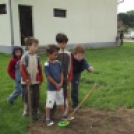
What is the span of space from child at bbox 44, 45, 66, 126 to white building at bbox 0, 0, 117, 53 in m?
8.50

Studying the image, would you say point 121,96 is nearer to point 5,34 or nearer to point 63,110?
point 63,110

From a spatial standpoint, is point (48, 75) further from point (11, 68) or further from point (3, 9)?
Result: point (3, 9)

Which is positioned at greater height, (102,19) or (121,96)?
(102,19)

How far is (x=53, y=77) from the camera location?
361 cm

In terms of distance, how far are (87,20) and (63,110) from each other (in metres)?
12.7

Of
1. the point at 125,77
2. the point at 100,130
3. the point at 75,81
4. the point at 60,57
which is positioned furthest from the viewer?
the point at 125,77

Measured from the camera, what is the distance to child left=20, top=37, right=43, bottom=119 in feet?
12.2

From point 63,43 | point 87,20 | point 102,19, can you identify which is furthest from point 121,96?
point 102,19

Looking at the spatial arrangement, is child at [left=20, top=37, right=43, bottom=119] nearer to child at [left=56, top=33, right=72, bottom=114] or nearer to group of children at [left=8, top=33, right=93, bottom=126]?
group of children at [left=8, top=33, right=93, bottom=126]

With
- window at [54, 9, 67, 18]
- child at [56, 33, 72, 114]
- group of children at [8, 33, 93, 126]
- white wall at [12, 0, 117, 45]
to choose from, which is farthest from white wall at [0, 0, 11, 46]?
child at [56, 33, 72, 114]

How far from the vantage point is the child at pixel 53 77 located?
11.5 feet

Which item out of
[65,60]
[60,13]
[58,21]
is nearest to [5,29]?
[58,21]

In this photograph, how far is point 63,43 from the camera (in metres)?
3.66

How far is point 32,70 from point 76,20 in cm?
1166
